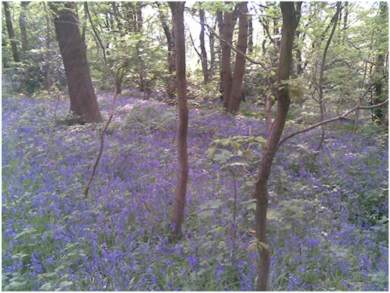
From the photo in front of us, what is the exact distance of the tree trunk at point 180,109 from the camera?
3604 millimetres

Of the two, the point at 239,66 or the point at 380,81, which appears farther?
the point at 239,66

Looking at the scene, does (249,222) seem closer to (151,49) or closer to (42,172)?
(151,49)

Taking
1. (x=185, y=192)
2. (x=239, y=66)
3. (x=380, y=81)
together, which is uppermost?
(x=239, y=66)

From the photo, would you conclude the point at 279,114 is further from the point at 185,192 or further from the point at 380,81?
the point at 380,81

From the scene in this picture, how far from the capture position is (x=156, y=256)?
147 inches

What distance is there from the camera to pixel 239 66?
1130 cm

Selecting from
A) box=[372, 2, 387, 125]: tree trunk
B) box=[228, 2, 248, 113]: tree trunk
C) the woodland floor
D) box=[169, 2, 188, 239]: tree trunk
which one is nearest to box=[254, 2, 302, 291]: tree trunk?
the woodland floor

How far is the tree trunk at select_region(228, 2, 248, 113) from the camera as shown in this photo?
1073 centimetres

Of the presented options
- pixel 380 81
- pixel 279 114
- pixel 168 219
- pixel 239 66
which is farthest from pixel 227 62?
pixel 279 114

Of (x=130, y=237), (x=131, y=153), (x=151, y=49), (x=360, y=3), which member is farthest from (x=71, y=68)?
(x=360, y=3)

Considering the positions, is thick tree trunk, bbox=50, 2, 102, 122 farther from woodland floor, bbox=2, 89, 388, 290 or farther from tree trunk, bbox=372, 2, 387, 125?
tree trunk, bbox=372, 2, 387, 125

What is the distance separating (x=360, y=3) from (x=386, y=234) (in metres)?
9.11

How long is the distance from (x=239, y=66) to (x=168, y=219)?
25.5 ft

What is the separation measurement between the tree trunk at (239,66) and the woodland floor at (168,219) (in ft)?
13.5
